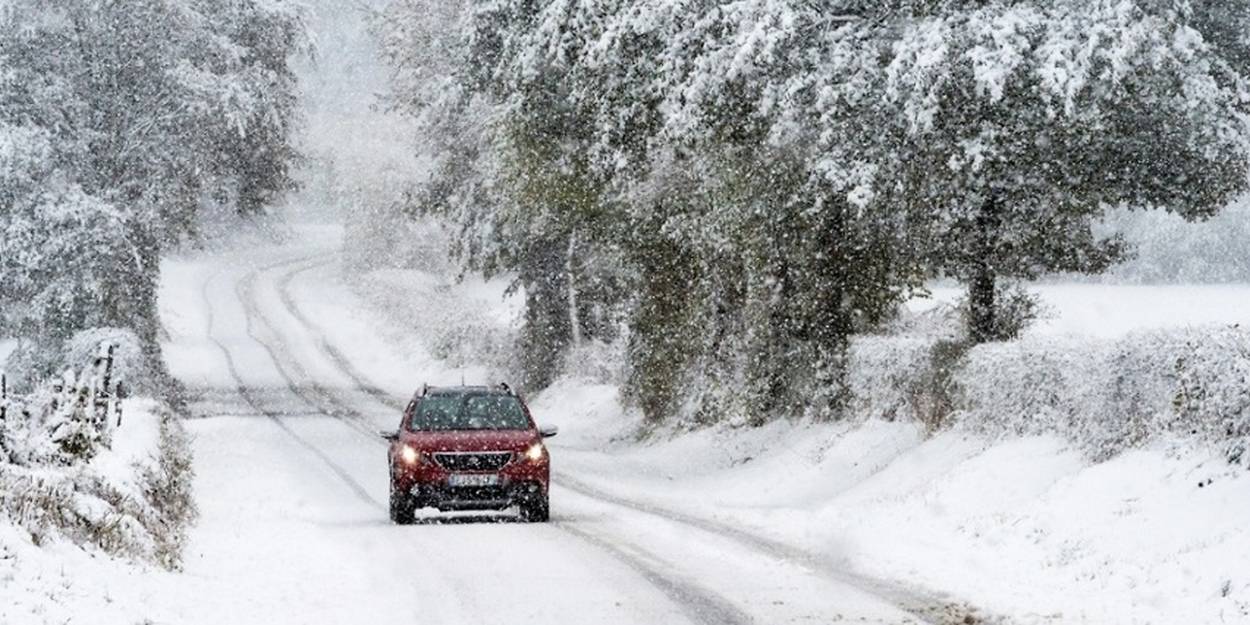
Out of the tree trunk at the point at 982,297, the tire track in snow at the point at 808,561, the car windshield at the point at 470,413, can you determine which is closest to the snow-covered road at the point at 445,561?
the tire track in snow at the point at 808,561

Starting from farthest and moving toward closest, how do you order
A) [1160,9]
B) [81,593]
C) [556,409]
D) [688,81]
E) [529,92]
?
1. [556,409]
2. [529,92]
3. [688,81]
4. [1160,9]
5. [81,593]

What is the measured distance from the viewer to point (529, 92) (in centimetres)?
2891

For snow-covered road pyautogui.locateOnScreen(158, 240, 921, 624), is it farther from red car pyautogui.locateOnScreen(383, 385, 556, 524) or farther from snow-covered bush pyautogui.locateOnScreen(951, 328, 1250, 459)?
snow-covered bush pyautogui.locateOnScreen(951, 328, 1250, 459)

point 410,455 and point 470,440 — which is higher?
point 470,440

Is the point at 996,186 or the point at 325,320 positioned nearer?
the point at 996,186

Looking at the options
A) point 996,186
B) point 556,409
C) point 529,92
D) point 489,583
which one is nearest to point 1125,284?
point 556,409

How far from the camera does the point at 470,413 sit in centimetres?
1955

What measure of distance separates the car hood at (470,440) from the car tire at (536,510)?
656 millimetres

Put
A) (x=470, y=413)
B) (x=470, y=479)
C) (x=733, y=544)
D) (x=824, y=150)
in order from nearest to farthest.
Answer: (x=733, y=544) < (x=470, y=479) < (x=470, y=413) < (x=824, y=150)

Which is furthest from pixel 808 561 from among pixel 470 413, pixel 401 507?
pixel 470 413

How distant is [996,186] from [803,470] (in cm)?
588

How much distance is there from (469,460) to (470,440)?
25 centimetres

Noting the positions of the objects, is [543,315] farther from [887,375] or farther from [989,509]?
[989,509]

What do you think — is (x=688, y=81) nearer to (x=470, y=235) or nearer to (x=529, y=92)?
(x=529, y=92)
